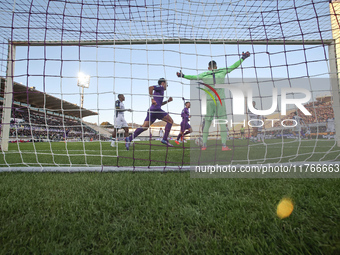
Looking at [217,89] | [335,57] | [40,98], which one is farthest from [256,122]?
[40,98]

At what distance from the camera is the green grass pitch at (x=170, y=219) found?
2.84 feet

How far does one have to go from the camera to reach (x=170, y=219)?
111 centimetres

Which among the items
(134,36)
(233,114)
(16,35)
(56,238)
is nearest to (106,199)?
(56,238)

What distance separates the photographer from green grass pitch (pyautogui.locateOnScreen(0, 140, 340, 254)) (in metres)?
0.87

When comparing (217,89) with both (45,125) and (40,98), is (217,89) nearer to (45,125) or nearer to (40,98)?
(45,125)

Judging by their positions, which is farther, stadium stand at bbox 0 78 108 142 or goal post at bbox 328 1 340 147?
goal post at bbox 328 1 340 147

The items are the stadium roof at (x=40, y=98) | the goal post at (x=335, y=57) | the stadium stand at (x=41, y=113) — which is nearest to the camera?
the stadium roof at (x=40, y=98)

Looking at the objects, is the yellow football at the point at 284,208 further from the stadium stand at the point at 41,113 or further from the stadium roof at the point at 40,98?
the stadium roof at the point at 40,98

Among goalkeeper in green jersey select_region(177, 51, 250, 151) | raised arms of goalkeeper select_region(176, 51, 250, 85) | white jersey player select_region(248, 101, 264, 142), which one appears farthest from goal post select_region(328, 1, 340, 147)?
goalkeeper in green jersey select_region(177, 51, 250, 151)

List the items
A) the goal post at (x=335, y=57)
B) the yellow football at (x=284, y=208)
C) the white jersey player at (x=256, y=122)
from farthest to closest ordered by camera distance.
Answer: the white jersey player at (x=256, y=122) < the goal post at (x=335, y=57) < the yellow football at (x=284, y=208)

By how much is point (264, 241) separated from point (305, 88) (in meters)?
2.80

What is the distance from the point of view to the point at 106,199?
4.66 ft

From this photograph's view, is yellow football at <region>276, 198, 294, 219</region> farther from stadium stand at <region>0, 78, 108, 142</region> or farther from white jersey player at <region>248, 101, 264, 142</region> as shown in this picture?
stadium stand at <region>0, 78, 108, 142</region>

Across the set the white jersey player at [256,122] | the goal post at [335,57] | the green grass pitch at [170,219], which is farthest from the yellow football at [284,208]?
the goal post at [335,57]
